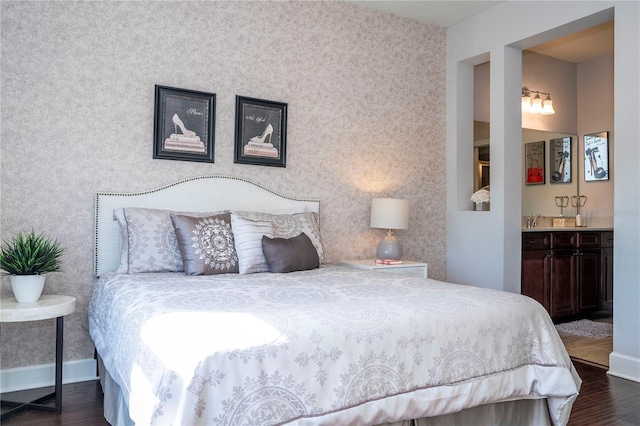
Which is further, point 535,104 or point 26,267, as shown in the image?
point 535,104

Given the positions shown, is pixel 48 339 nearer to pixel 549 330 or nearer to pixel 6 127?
pixel 6 127

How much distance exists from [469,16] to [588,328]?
10.1 feet

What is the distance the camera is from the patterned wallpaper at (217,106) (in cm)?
292

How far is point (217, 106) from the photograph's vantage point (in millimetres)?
3537

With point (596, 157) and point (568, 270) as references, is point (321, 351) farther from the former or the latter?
point (596, 157)

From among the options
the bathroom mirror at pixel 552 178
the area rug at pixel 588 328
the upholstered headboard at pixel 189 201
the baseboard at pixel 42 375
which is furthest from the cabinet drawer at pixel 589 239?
the baseboard at pixel 42 375

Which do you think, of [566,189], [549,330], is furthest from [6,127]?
[566,189]

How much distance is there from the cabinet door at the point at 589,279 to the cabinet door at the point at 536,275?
49 centimetres

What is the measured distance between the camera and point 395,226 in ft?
13.0

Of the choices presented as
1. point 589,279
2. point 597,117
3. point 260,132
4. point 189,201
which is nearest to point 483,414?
point 189,201

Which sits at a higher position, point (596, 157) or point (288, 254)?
point (596, 157)

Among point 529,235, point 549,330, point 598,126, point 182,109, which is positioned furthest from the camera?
point 598,126

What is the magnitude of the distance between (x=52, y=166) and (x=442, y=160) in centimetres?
335

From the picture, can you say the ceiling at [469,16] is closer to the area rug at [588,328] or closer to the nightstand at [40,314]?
the area rug at [588,328]
